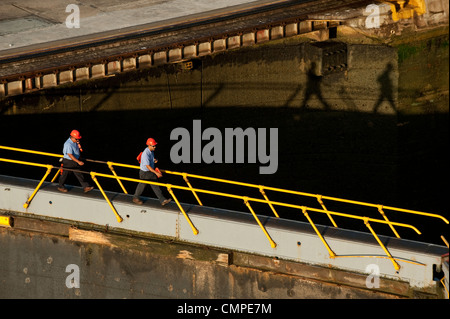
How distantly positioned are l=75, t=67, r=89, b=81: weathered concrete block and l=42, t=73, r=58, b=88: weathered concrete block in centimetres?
78

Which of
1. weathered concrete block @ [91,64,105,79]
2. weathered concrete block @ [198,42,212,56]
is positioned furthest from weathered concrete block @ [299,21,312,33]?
weathered concrete block @ [91,64,105,79]

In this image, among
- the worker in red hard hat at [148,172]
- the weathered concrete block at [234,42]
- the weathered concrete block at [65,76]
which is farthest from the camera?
the weathered concrete block at [234,42]

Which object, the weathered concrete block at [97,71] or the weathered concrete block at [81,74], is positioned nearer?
the weathered concrete block at [81,74]

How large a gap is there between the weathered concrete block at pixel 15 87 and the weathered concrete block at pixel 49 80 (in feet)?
2.59

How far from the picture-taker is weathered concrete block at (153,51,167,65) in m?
29.8

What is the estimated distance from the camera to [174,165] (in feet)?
106

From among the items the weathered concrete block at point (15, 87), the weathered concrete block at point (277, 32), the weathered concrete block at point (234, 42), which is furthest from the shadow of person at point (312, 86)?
the weathered concrete block at point (15, 87)

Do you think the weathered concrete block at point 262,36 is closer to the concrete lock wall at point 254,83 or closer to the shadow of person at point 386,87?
the concrete lock wall at point 254,83

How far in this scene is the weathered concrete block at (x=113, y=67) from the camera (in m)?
29.1

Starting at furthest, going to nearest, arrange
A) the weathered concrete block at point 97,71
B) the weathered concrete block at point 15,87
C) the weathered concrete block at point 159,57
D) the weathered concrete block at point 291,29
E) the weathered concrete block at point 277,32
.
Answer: the weathered concrete block at point 291,29 → the weathered concrete block at point 277,32 → the weathered concrete block at point 159,57 → the weathered concrete block at point 97,71 → the weathered concrete block at point 15,87

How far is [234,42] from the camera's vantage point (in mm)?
31125

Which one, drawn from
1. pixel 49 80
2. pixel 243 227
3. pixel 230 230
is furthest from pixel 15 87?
pixel 243 227

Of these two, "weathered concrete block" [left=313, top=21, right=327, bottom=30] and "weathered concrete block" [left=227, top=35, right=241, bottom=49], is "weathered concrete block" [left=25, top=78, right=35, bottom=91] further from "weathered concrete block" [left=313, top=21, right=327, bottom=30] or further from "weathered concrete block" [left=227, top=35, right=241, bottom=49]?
"weathered concrete block" [left=313, top=21, right=327, bottom=30]
